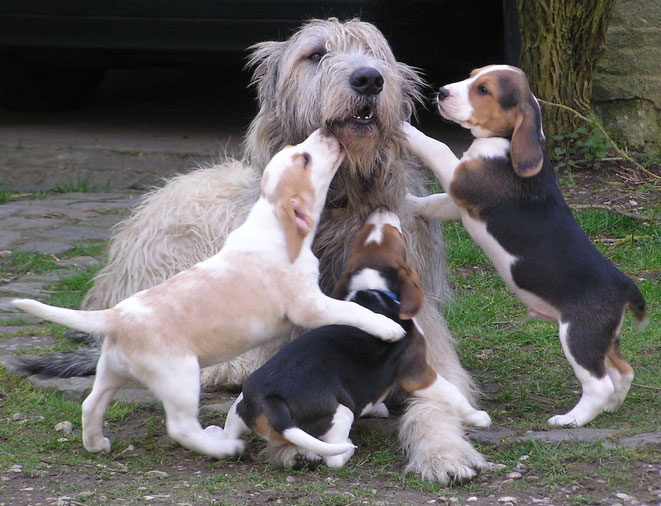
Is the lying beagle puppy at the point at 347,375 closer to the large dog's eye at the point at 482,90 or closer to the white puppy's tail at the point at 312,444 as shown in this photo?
the white puppy's tail at the point at 312,444

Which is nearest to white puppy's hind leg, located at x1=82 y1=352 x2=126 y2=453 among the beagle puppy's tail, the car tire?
the beagle puppy's tail

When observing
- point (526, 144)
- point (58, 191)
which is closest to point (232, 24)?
point (58, 191)

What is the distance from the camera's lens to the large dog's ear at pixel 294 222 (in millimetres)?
3512

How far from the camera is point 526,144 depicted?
385 centimetres

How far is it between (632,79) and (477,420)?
4755 mm

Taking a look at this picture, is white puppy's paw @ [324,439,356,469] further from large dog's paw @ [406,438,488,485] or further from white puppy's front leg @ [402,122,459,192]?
white puppy's front leg @ [402,122,459,192]

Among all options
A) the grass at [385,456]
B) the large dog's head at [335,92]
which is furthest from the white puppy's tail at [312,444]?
the large dog's head at [335,92]

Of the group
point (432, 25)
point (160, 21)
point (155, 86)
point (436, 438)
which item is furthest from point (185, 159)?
point (436, 438)

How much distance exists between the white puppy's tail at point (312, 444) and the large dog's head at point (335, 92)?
1.25m

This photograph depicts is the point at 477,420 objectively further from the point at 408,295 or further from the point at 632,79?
the point at 632,79

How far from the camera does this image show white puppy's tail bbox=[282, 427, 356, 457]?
3100 millimetres

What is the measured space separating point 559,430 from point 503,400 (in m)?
0.54

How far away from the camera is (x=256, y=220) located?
364 cm

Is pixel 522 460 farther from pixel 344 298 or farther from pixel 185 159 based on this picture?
pixel 185 159
